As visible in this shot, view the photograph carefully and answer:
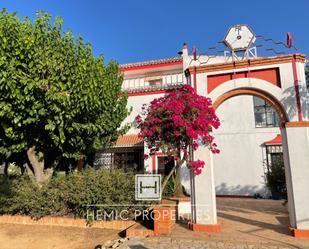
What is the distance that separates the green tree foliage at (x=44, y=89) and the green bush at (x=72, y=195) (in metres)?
1.50

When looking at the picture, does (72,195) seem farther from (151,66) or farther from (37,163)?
(151,66)

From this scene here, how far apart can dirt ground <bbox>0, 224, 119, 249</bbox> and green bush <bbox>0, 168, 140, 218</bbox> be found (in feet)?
2.11

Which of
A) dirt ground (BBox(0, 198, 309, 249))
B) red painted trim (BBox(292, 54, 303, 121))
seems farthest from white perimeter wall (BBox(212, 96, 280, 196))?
red painted trim (BBox(292, 54, 303, 121))

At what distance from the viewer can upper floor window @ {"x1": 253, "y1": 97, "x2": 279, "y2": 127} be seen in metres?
17.1

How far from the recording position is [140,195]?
732cm

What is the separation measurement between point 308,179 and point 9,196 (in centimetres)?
1044

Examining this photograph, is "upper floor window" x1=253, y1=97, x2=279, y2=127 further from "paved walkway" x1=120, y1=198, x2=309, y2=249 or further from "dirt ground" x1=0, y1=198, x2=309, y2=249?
"paved walkway" x1=120, y1=198, x2=309, y2=249

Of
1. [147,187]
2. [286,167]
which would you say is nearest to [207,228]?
[147,187]

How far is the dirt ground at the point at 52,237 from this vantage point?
7633mm

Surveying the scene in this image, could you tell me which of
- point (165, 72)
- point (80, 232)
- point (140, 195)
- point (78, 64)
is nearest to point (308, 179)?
point (140, 195)

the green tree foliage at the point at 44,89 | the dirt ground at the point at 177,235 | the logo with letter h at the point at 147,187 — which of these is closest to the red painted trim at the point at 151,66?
the green tree foliage at the point at 44,89

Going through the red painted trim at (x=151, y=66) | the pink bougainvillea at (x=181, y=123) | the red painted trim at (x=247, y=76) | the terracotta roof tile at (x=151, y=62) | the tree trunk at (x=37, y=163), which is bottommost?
the tree trunk at (x=37, y=163)

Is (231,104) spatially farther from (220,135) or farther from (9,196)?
(9,196)

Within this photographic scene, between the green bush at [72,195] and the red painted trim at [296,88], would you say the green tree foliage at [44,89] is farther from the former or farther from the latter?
the red painted trim at [296,88]
